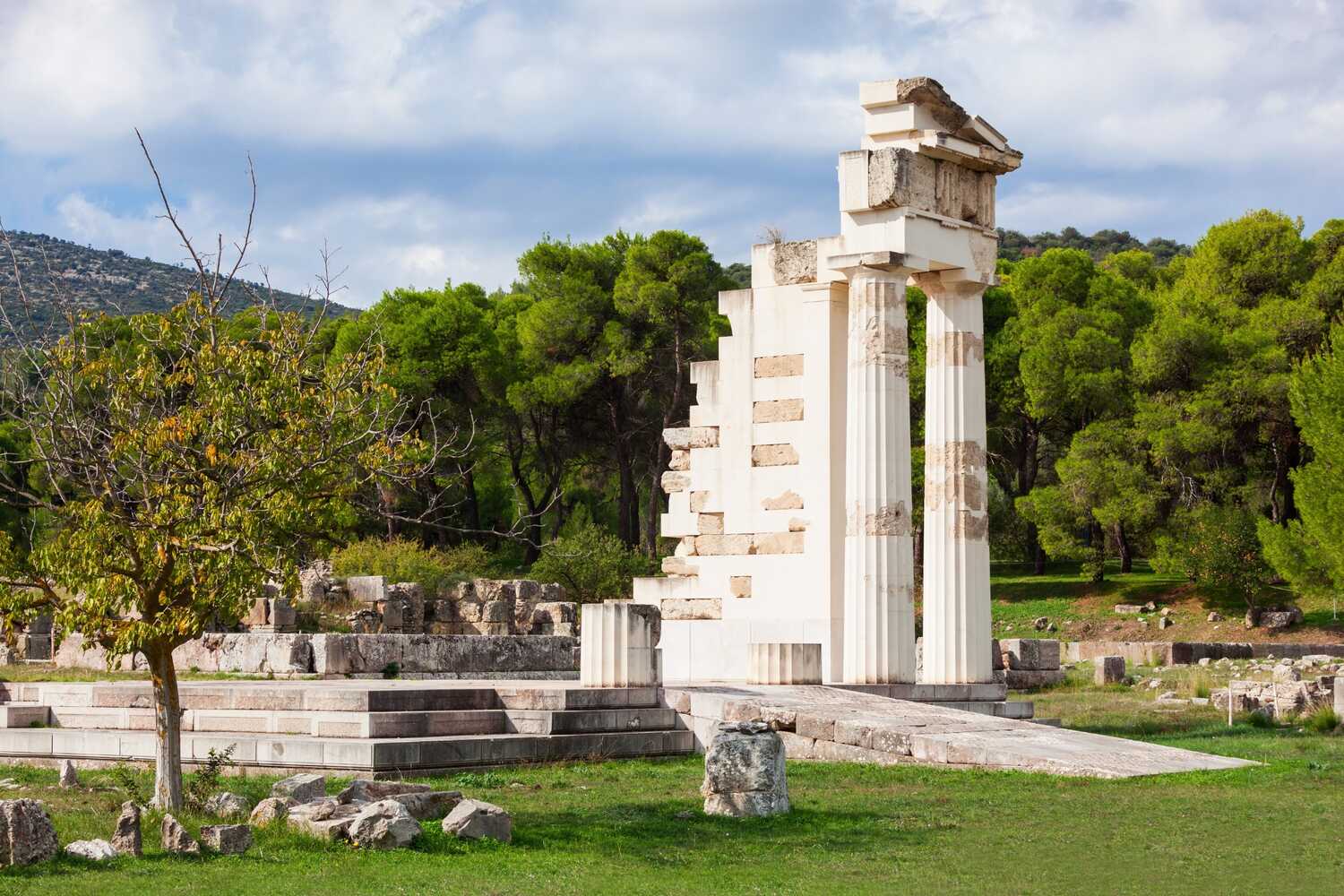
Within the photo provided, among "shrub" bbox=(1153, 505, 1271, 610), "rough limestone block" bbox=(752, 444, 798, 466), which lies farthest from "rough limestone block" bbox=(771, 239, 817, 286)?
"shrub" bbox=(1153, 505, 1271, 610)

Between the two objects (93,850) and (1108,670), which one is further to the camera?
(1108,670)

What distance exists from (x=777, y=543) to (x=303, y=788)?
11.0 m

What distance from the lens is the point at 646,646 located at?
1605cm

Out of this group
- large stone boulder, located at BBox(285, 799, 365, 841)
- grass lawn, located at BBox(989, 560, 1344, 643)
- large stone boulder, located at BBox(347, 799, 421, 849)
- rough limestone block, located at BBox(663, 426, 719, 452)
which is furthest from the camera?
grass lawn, located at BBox(989, 560, 1344, 643)

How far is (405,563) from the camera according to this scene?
3747 cm

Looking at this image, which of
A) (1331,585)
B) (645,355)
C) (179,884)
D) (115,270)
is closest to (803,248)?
(179,884)

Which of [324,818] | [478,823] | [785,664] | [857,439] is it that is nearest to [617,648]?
[785,664]

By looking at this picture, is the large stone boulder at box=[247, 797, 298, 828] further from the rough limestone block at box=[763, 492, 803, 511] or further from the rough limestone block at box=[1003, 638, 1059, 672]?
the rough limestone block at box=[1003, 638, 1059, 672]

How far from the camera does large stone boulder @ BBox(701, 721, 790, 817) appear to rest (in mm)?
11000

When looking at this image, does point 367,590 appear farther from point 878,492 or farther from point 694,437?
→ point 878,492

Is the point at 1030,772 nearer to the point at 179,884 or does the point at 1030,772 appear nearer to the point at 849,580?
the point at 849,580

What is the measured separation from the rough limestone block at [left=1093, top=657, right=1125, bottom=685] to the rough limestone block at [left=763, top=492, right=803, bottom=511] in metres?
9.73

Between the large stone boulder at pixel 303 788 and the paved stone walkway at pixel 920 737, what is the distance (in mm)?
4644

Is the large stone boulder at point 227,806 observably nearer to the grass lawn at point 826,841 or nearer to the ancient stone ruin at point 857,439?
the grass lawn at point 826,841
